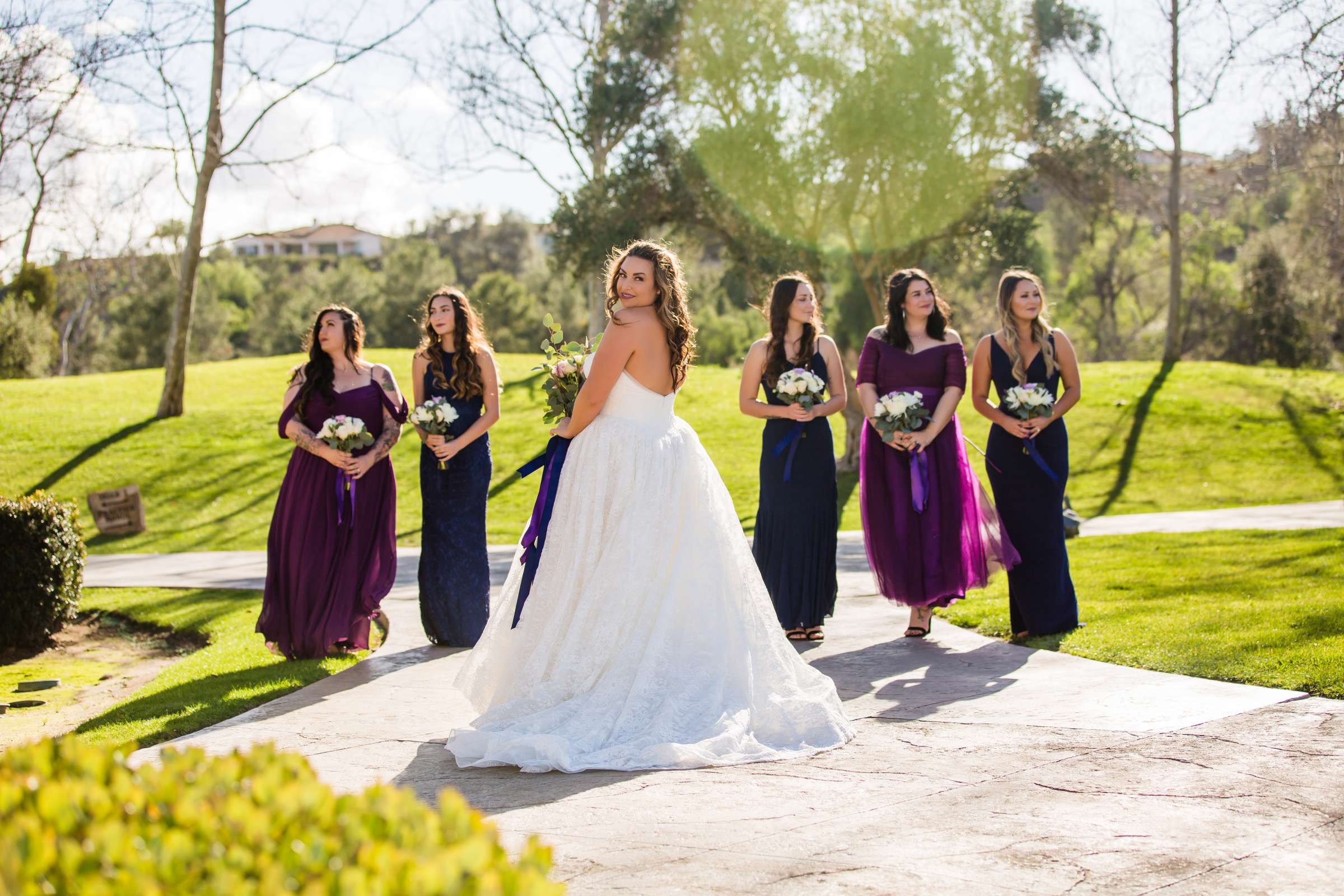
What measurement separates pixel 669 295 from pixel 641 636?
168 centimetres

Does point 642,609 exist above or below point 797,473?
below

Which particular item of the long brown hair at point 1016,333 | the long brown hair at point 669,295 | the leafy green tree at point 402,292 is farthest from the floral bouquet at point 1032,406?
the leafy green tree at point 402,292

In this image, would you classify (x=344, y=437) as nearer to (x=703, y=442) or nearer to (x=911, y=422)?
(x=911, y=422)

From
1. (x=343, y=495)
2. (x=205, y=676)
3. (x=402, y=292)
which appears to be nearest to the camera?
(x=205, y=676)

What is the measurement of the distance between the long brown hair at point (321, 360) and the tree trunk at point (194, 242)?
15.9 m

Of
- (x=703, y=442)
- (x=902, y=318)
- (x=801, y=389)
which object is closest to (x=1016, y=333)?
(x=902, y=318)

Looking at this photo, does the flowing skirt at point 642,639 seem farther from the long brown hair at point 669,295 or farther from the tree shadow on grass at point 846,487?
the tree shadow on grass at point 846,487

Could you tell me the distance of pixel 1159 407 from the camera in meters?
24.0

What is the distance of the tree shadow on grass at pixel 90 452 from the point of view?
20391mm

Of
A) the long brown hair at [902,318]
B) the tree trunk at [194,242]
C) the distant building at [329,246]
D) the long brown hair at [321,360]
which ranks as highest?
the distant building at [329,246]

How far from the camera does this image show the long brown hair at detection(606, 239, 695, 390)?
577 centimetres

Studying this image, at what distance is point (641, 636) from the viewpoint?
5.49 meters

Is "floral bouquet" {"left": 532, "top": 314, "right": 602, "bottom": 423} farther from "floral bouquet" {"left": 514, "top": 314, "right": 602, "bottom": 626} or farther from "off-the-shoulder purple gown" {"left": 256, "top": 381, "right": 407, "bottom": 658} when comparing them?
"off-the-shoulder purple gown" {"left": 256, "top": 381, "right": 407, "bottom": 658}

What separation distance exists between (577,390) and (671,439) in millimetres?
628
